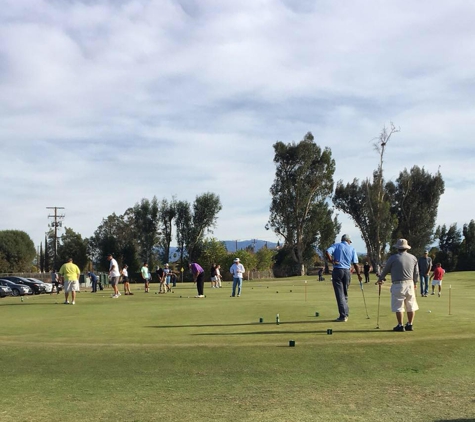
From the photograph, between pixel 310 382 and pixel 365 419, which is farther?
pixel 310 382

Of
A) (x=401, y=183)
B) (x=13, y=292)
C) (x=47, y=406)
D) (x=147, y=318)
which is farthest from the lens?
(x=401, y=183)

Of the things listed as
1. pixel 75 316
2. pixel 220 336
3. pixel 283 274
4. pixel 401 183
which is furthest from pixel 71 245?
pixel 220 336

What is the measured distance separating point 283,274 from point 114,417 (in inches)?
3219

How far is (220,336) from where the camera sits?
39.7 feet

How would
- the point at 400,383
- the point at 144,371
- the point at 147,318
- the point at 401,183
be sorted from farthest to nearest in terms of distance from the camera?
the point at 401,183, the point at 147,318, the point at 144,371, the point at 400,383

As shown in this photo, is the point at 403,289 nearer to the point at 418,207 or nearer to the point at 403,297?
the point at 403,297

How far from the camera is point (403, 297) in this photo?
39.5ft

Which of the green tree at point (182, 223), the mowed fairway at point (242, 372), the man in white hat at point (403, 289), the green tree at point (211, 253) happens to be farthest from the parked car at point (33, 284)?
the green tree at point (182, 223)

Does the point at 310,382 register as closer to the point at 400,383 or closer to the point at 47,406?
the point at 400,383

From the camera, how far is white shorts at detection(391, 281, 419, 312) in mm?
12031

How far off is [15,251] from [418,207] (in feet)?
211

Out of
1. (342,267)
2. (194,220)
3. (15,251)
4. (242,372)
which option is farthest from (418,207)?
(242,372)

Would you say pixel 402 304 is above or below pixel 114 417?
above

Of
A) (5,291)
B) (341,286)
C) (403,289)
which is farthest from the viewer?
(5,291)
